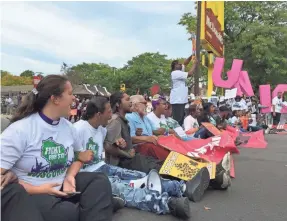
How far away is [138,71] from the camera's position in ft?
183

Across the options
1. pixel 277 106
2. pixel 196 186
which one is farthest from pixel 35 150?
pixel 277 106

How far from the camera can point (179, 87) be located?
8008 millimetres

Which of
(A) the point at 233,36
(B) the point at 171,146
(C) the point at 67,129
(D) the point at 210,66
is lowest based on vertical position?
(B) the point at 171,146

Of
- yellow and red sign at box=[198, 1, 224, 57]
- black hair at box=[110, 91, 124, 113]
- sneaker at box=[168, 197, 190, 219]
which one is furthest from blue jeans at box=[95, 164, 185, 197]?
yellow and red sign at box=[198, 1, 224, 57]

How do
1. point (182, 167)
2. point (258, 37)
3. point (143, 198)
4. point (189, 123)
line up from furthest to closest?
point (258, 37) < point (189, 123) < point (182, 167) < point (143, 198)

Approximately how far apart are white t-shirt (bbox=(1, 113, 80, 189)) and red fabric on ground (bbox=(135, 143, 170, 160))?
102 inches

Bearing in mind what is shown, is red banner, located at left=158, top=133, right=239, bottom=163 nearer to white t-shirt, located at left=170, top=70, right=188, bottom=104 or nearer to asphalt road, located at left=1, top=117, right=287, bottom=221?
asphalt road, located at left=1, top=117, right=287, bottom=221

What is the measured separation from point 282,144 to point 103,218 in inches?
314

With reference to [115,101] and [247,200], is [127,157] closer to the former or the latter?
[115,101]

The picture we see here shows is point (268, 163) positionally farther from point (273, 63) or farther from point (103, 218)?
point (273, 63)

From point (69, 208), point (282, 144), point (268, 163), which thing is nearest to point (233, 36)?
point (282, 144)

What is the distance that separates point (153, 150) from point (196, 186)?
1.30 metres

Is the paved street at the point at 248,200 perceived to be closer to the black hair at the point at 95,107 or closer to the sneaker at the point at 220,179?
the sneaker at the point at 220,179

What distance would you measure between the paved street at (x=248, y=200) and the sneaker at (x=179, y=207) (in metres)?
0.08
